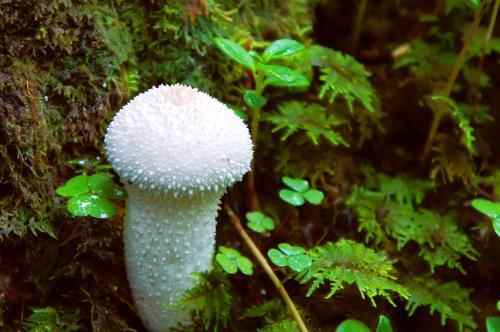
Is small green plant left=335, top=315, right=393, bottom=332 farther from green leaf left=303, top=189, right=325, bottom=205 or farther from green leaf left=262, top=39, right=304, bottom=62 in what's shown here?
green leaf left=262, top=39, right=304, bottom=62

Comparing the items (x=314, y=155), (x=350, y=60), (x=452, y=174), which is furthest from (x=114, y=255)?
(x=452, y=174)

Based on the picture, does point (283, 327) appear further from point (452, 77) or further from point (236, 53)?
point (452, 77)

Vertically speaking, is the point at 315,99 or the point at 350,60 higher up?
the point at 350,60

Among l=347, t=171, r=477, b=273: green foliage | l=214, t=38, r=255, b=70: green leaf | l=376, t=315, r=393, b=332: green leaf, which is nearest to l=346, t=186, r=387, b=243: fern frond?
l=347, t=171, r=477, b=273: green foliage

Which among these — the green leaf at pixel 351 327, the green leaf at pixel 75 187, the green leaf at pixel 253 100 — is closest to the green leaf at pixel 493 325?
the green leaf at pixel 351 327

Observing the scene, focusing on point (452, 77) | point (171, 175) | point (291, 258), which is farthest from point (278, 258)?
point (452, 77)

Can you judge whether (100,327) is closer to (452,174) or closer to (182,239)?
Result: (182,239)

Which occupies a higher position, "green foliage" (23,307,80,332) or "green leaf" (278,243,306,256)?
"green leaf" (278,243,306,256)
